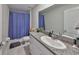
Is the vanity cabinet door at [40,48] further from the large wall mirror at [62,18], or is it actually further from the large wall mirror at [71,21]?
the large wall mirror at [71,21]

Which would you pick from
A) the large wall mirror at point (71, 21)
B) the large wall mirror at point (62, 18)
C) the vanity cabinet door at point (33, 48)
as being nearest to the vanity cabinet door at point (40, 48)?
the vanity cabinet door at point (33, 48)

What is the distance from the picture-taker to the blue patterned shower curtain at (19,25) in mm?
1760

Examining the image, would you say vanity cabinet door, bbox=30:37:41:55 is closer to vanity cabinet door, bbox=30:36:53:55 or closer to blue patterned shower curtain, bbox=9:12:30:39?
vanity cabinet door, bbox=30:36:53:55

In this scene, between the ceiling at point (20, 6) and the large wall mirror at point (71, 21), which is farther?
the ceiling at point (20, 6)

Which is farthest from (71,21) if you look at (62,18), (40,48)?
(40,48)

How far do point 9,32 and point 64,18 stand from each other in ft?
3.21

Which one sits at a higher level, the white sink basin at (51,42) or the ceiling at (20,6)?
the ceiling at (20,6)

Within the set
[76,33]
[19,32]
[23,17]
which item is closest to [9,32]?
[19,32]

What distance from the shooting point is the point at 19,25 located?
1803 mm

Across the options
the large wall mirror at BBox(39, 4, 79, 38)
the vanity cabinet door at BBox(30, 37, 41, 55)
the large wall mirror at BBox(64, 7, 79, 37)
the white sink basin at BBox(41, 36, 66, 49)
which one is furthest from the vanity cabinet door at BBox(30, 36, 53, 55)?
the large wall mirror at BBox(64, 7, 79, 37)

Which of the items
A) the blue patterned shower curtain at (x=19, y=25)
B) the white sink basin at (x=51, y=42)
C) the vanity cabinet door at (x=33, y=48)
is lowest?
the vanity cabinet door at (x=33, y=48)

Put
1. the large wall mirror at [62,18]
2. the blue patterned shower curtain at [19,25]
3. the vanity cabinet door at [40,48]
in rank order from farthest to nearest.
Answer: the blue patterned shower curtain at [19,25]
the large wall mirror at [62,18]
the vanity cabinet door at [40,48]
